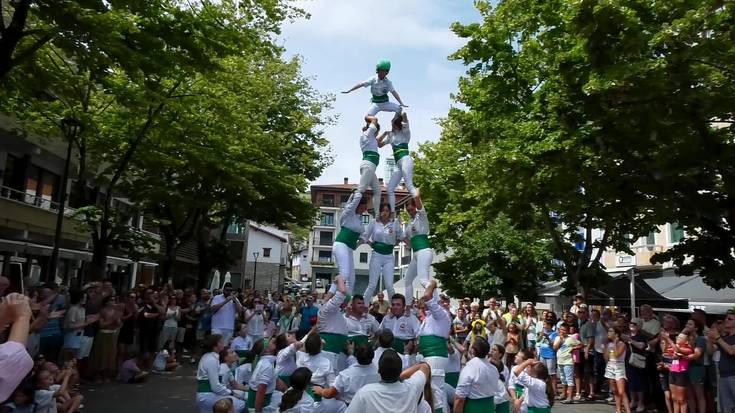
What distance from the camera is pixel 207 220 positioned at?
2711 centimetres

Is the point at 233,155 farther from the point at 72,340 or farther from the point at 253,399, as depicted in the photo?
the point at 253,399

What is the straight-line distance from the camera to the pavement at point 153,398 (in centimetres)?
944

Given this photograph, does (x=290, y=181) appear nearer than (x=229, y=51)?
No

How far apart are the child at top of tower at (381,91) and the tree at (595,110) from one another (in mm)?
3619

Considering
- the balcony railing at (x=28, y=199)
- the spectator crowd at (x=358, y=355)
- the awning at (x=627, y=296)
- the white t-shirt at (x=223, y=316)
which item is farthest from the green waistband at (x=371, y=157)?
the balcony railing at (x=28, y=199)

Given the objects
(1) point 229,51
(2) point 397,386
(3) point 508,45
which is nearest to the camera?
(2) point 397,386

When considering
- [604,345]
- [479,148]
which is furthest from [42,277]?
[604,345]

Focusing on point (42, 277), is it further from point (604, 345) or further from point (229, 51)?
point (604, 345)

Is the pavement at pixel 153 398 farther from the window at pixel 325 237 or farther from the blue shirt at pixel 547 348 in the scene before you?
the window at pixel 325 237

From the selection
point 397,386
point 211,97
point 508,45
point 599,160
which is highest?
point 508,45

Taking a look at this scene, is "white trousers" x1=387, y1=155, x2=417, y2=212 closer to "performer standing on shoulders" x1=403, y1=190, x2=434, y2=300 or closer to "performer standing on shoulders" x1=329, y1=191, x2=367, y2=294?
"performer standing on shoulders" x1=403, y1=190, x2=434, y2=300

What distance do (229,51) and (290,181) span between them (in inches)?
513

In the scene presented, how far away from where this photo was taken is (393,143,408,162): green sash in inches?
368

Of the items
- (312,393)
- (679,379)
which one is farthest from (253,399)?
(679,379)
